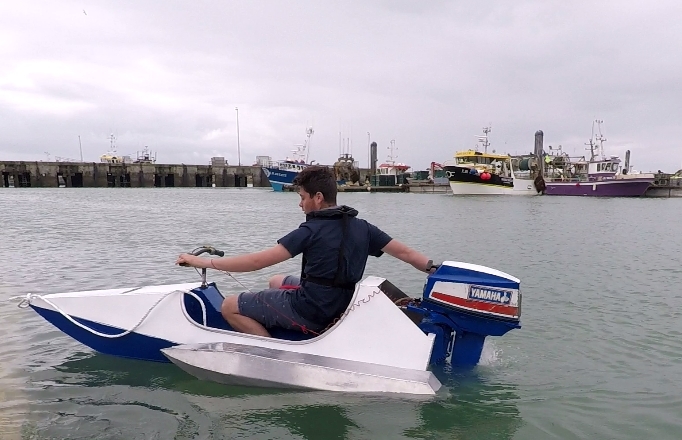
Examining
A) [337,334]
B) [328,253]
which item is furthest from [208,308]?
[328,253]

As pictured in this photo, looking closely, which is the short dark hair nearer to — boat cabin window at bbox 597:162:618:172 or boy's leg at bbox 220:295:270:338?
boy's leg at bbox 220:295:270:338

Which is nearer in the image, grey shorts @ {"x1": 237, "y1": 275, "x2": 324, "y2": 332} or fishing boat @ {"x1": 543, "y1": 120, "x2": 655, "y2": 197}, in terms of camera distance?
grey shorts @ {"x1": 237, "y1": 275, "x2": 324, "y2": 332}

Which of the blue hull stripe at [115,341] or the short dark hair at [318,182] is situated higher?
the short dark hair at [318,182]

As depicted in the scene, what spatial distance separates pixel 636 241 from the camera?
18.5 meters

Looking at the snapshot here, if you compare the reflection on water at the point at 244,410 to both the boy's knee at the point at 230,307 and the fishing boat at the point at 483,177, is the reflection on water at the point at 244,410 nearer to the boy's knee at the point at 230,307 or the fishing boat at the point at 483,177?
the boy's knee at the point at 230,307

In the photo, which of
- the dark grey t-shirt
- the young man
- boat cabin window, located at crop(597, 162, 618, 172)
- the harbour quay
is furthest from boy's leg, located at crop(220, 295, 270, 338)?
the harbour quay

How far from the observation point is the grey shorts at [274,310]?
4.84 meters

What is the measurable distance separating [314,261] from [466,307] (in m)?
1.41

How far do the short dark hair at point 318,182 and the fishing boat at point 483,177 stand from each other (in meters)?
56.8

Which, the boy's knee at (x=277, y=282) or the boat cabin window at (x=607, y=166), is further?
the boat cabin window at (x=607, y=166)

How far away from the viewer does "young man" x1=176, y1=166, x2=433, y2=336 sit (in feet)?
14.8

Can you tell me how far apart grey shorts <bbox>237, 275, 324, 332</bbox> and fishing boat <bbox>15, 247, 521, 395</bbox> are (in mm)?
141

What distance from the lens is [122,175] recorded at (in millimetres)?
92625

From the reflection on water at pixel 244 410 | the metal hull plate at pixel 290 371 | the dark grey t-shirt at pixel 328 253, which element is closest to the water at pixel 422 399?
the reflection on water at pixel 244 410
